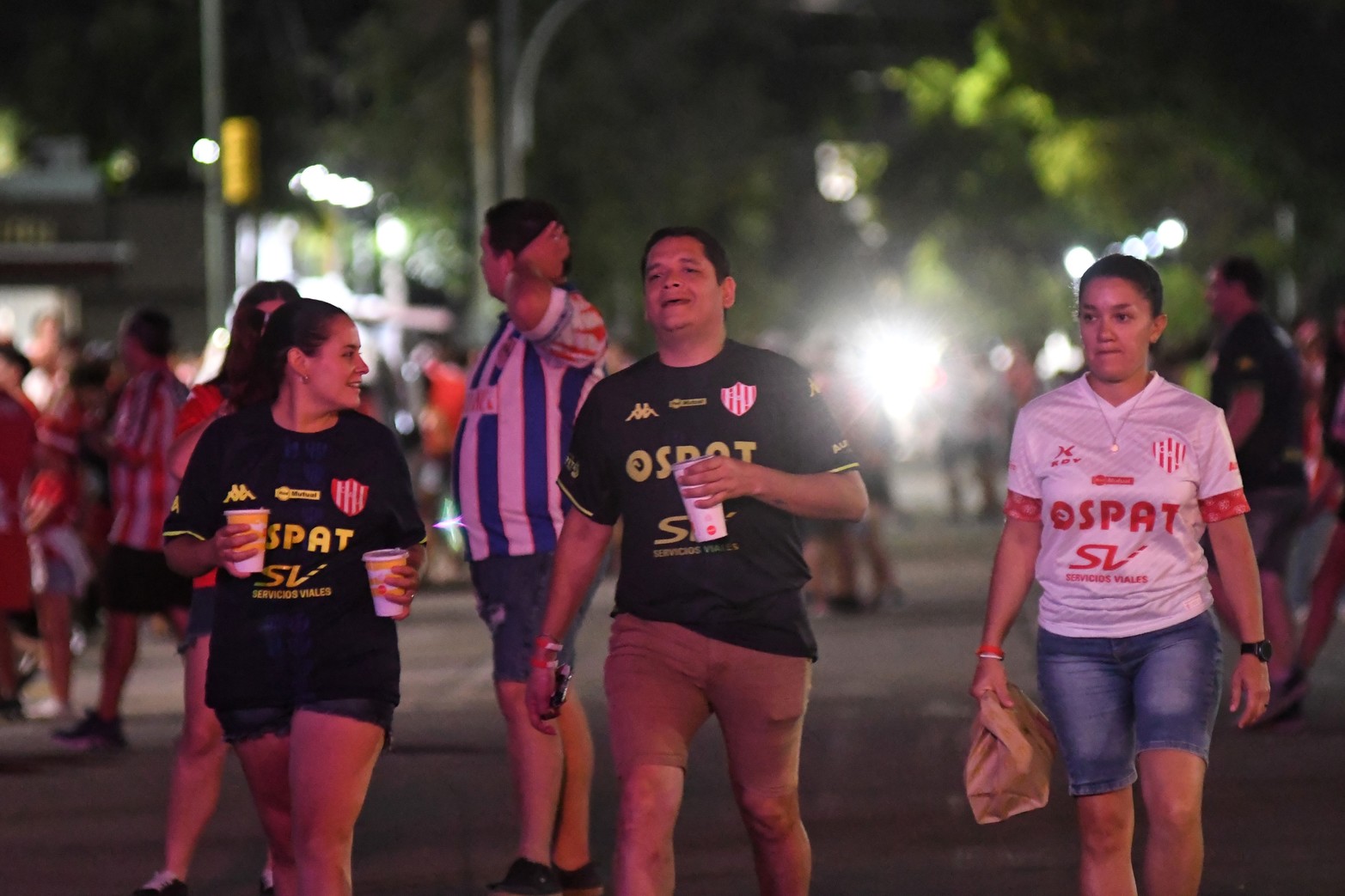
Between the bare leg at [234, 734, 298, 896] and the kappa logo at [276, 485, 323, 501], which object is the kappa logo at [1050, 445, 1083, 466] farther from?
the bare leg at [234, 734, 298, 896]

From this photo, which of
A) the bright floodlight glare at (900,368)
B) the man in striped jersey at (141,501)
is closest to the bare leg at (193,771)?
the man in striped jersey at (141,501)

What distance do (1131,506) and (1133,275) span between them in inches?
23.5

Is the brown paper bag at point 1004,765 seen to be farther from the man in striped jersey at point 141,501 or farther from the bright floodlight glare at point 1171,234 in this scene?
the bright floodlight glare at point 1171,234

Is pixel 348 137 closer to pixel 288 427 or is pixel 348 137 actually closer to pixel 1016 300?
pixel 288 427

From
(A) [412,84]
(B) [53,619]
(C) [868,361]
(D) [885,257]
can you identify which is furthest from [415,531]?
(D) [885,257]

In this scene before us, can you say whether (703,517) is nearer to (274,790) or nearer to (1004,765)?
(1004,765)

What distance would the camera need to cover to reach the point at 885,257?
95312 mm

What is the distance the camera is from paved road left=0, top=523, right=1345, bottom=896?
7.53 meters

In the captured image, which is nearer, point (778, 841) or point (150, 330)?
point (778, 841)

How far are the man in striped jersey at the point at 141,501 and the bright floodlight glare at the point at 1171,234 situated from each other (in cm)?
2946

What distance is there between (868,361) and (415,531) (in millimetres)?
15631

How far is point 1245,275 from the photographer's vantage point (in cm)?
1027

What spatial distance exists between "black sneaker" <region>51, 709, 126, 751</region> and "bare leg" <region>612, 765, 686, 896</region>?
5334 mm

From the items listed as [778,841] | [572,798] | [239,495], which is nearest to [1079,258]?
[572,798]
